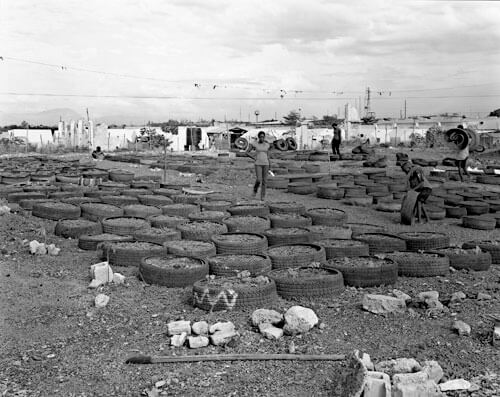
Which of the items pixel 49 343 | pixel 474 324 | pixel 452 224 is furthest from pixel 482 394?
pixel 452 224

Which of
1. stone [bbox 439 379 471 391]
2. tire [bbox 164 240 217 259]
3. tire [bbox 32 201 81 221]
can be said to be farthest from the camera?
tire [bbox 32 201 81 221]

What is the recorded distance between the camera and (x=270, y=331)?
498 centimetres

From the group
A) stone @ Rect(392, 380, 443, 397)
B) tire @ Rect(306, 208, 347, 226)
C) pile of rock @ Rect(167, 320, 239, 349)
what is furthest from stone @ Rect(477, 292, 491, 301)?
tire @ Rect(306, 208, 347, 226)

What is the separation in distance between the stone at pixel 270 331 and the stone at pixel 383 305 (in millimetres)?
1094

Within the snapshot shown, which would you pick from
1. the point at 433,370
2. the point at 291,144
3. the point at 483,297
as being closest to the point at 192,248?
the point at 483,297

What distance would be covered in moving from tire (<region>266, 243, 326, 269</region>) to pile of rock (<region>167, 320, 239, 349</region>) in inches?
88.9

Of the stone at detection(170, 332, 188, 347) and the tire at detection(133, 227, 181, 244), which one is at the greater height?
the tire at detection(133, 227, 181, 244)

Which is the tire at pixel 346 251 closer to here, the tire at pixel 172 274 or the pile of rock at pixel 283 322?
the tire at pixel 172 274

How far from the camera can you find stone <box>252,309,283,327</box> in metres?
5.18

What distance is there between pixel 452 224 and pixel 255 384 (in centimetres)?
858

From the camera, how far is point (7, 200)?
12.9 m

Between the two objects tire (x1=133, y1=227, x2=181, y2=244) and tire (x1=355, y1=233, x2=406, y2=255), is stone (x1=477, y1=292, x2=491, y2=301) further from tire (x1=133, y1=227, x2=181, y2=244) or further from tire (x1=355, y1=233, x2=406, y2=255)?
tire (x1=133, y1=227, x2=181, y2=244)

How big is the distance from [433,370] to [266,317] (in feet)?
5.06

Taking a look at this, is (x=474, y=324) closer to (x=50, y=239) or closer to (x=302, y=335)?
(x=302, y=335)
